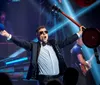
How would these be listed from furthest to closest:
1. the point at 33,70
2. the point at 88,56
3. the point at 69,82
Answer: the point at 88,56 → the point at 33,70 → the point at 69,82

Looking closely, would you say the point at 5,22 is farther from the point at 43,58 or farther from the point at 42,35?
the point at 43,58

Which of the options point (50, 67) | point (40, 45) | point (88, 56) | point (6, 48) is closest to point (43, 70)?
point (50, 67)

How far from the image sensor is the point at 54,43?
5395 mm

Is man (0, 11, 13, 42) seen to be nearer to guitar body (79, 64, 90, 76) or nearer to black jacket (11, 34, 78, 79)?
guitar body (79, 64, 90, 76)

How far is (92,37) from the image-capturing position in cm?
420

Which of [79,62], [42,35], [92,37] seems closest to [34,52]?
[42,35]

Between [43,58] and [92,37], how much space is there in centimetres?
135

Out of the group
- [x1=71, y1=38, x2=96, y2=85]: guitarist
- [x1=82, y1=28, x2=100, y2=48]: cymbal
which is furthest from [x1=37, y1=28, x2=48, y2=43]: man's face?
[x1=71, y1=38, x2=96, y2=85]: guitarist

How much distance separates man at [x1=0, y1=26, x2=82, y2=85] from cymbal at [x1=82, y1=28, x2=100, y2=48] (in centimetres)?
116

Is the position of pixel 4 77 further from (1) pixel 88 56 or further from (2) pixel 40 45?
(1) pixel 88 56

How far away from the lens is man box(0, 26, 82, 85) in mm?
5156

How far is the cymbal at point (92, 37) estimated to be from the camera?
4.17 metres

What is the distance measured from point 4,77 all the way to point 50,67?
8.34ft

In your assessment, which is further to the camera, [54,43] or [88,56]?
[88,56]
